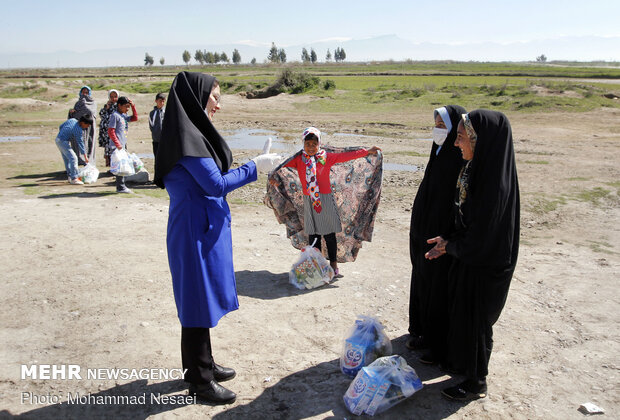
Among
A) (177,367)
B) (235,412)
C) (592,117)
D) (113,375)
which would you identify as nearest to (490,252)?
(235,412)

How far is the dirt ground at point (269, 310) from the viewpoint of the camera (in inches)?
138

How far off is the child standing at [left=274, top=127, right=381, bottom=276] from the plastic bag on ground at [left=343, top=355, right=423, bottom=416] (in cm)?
248

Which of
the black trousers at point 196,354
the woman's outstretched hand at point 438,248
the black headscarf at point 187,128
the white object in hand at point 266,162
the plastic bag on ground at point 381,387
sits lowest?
the plastic bag on ground at point 381,387

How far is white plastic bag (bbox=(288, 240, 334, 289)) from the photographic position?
552cm

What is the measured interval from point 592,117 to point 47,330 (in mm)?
22985

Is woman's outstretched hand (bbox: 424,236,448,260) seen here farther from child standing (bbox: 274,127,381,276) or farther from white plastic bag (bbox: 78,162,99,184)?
white plastic bag (bbox: 78,162,99,184)

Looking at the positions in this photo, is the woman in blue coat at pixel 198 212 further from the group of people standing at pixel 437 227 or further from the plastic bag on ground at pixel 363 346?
the plastic bag on ground at pixel 363 346

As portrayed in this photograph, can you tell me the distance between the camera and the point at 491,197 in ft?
10.3

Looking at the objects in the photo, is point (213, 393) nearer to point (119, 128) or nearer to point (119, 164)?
point (119, 164)

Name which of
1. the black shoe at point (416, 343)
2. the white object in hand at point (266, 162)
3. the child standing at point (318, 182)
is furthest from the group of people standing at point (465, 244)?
the child standing at point (318, 182)

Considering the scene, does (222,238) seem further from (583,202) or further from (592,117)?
(592,117)

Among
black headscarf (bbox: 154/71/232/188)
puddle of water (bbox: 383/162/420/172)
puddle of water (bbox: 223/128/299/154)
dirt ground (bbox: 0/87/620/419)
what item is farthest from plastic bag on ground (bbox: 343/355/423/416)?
puddle of water (bbox: 223/128/299/154)

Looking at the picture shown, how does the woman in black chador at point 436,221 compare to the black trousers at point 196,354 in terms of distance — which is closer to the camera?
the black trousers at point 196,354

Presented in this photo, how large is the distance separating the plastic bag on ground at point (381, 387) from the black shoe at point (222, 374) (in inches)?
35.2
